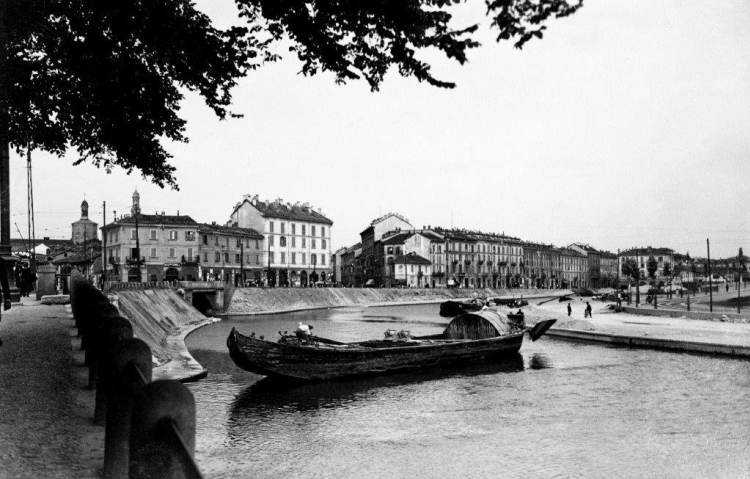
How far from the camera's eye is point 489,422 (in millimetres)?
19359

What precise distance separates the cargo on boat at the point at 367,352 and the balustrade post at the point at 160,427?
2067cm

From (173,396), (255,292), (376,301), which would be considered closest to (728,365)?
(173,396)

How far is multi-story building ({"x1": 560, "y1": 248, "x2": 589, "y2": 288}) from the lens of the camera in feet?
560

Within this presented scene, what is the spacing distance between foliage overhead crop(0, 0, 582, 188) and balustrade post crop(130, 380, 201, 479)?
431 cm

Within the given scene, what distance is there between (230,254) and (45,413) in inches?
3473

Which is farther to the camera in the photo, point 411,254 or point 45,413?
point 411,254

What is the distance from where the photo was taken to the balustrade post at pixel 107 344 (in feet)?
25.7

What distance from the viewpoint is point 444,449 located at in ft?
53.8

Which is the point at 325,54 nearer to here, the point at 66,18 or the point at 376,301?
the point at 66,18

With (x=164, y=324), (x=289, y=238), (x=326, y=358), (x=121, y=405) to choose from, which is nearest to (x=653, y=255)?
(x=289, y=238)

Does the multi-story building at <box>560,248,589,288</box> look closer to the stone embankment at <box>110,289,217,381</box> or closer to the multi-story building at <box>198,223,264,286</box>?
the multi-story building at <box>198,223,264,286</box>

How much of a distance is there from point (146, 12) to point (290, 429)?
12795 millimetres

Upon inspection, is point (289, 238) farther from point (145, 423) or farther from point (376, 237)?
point (145, 423)

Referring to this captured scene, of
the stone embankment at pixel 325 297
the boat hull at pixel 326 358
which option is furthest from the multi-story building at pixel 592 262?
the boat hull at pixel 326 358
